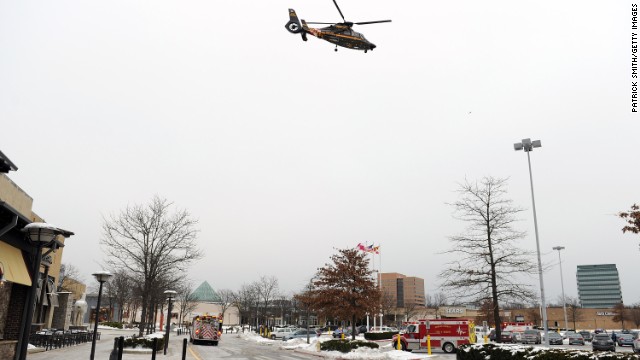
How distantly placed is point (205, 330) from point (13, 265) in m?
30.7

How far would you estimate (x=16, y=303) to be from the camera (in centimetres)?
1656

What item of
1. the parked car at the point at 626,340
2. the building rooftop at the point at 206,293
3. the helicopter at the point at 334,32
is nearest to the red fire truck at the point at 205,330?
the helicopter at the point at 334,32

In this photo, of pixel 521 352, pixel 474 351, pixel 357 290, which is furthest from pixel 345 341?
pixel 521 352

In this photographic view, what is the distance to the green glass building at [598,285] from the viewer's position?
16700cm

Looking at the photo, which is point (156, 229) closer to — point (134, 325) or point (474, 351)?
point (474, 351)

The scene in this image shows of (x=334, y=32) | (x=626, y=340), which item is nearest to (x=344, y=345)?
(x=334, y=32)

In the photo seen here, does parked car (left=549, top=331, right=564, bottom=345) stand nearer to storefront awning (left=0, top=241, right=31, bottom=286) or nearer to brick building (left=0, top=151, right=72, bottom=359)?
brick building (left=0, top=151, right=72, bottom=359)

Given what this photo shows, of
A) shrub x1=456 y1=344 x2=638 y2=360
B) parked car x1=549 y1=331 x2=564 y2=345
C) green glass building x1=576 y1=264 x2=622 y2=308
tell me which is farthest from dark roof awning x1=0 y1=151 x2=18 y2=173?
green glass building x1=576 y1=264 x2=622 y2=308

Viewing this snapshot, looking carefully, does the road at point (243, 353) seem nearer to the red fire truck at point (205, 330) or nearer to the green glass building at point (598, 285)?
the red fire truck at point (205, 330)

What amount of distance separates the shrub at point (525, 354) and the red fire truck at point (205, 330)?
1114 inches

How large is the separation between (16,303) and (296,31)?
1729 cm

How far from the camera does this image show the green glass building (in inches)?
6575

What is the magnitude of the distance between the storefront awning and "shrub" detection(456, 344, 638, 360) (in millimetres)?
16185

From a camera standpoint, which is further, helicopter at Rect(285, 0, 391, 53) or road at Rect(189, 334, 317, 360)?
road at Rect(189, 334, 317, 360)
